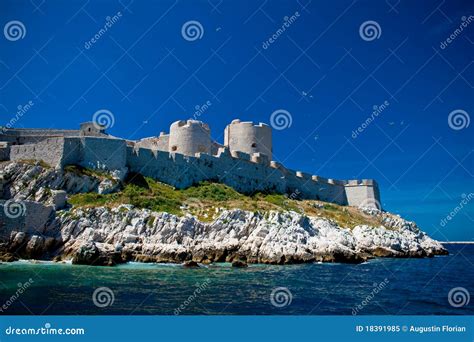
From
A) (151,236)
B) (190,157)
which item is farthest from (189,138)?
(151,236)

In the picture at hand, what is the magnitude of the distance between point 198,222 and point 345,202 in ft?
73.4

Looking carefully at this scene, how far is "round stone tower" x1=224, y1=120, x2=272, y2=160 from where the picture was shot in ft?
113

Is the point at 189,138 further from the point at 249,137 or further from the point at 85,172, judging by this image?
the point at 85,172

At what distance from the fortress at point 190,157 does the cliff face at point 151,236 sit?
1806mm

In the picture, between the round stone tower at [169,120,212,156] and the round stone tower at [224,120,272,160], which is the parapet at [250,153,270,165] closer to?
the round stone tower at [224,120,272,160]

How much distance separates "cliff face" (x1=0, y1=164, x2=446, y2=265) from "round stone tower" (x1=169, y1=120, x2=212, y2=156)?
27.9ft

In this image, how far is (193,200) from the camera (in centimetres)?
2400

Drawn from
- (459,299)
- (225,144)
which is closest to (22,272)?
(459,299)

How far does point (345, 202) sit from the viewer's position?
3881cm

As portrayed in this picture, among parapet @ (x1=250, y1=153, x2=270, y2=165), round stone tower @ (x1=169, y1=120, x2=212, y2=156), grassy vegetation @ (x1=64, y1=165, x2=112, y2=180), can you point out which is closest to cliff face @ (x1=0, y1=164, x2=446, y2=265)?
grassy vegetation @ (x1=64, y1=165, x2=112, y2=180)

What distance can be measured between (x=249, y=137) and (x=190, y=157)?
8.35 meters

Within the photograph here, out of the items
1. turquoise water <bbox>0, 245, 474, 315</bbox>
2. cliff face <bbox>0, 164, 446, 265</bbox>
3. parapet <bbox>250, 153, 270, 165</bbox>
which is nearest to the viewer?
turquoise water <bbox>0, 245, 474, 315</bbox>

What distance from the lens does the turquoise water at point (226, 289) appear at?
9.09 m
